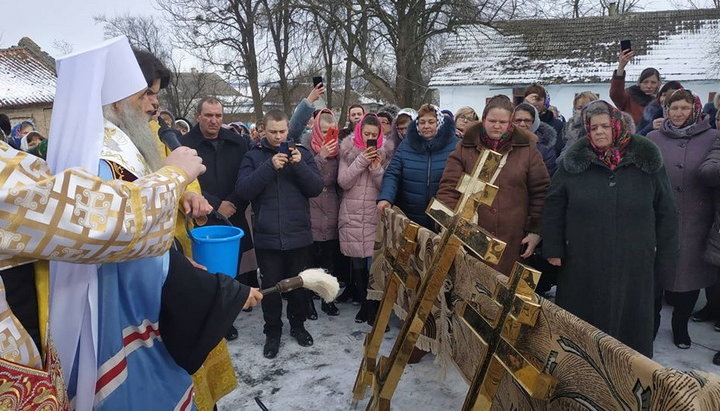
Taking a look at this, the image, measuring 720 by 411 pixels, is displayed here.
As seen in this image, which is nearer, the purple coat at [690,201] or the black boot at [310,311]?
the purple coat at [690,201]

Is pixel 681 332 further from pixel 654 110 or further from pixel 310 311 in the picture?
pixel 310 311

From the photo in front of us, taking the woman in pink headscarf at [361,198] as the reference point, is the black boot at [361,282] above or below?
below

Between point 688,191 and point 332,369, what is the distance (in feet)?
9.65

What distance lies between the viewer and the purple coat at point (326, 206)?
180 inches

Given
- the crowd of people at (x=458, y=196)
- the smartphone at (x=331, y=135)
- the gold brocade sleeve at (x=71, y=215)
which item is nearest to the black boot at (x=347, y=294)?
the crowd of people at (x=458, y=196)

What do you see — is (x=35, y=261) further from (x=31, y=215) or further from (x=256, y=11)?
Result: (x=256, y=11)

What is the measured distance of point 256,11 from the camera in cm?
1880

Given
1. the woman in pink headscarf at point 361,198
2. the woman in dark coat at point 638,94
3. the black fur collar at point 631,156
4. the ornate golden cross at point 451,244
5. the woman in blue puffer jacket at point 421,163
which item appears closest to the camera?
the ornate golden cross at point 451,244

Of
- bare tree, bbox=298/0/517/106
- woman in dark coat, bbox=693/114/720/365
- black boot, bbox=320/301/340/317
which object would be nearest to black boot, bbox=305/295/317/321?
black boot, bbox=320/301/340/317

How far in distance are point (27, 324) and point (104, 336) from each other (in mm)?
343

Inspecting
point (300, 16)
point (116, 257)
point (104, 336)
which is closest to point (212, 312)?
point (104, 336)

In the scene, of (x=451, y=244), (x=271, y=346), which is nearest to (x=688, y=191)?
(x=451, y=244)

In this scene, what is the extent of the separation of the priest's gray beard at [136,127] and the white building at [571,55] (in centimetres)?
1626

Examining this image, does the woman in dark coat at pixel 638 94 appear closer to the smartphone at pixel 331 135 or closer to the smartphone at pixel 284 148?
the smartphone at pixel 331 135
